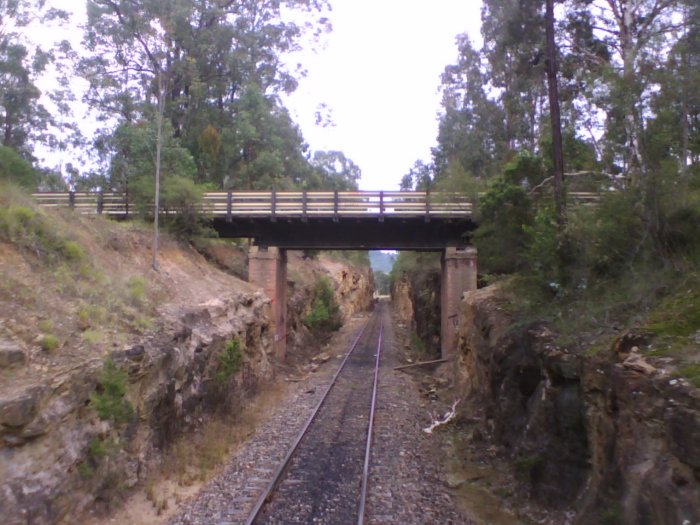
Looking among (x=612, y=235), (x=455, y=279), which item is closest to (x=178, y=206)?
(x=455, y=279)

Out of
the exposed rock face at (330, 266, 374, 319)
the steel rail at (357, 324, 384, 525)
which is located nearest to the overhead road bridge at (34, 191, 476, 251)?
the steel rail at (357, 324, 384, 525)

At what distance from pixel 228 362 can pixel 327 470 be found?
500 cm

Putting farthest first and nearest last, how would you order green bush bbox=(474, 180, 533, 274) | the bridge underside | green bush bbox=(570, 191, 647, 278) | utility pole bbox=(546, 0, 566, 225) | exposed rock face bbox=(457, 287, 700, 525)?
1. the bridge underside
2. green bush bbox=(474, 180, 533, 274)
3. utility pole bbox=(546, 0, 566, 225)
4. green bush bbox=(570, 191, 647, 278)
5. exposed rock face bbox=(457, 287, 700, 525)

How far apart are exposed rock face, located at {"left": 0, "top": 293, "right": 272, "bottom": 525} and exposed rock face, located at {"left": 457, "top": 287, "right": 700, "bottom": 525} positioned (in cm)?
626

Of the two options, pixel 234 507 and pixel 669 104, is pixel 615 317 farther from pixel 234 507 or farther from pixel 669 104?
pixel 234 507

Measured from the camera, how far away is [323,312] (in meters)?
33.2

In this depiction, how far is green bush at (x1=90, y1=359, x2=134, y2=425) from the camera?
881 centimetres

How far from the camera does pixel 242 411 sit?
15.7 meters

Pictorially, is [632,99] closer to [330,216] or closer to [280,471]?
[280,471]

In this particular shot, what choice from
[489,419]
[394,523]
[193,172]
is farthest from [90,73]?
[394,523]

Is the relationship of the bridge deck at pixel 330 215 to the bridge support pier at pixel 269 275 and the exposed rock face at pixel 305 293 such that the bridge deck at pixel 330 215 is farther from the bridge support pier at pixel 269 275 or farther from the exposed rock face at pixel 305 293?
the exposed rock face at pixel 305 293

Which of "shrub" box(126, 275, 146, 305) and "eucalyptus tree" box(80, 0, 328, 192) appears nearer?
"shrub" box(126, 275, 146, 305)

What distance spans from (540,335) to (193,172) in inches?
883

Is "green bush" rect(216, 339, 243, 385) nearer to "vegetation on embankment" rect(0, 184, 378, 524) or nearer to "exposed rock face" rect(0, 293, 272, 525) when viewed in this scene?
"vegetation on embankment" rect(0, 184, 378, 524)
